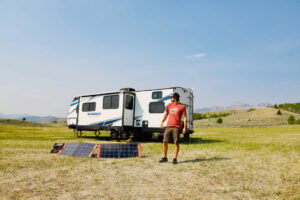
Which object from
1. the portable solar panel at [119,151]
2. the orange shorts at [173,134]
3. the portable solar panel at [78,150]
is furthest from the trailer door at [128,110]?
the orange shorts at [173,134]

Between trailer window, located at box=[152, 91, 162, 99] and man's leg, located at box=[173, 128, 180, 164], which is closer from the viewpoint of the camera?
man's leg, located at box=[173, 128, 180, 164]

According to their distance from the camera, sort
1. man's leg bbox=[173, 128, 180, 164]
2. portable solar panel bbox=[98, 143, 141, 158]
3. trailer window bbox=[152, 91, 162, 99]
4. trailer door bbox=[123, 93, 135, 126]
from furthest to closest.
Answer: trailer door bbox=[123, 93, 135, 126] → trailer window bbox=[152, 91, 162, 99] → portable solar panel bbox=[98, 143, 141, 158] → man's leg bbox=[173, 128, 180, 164]

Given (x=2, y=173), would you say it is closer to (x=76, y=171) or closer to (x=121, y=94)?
(x=76, y=171)

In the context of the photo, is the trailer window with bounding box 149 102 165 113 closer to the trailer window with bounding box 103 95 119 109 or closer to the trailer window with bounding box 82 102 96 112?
the trailer window with bounding box 103 95 119 109

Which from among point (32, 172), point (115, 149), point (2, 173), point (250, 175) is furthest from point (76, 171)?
point (250, 175)

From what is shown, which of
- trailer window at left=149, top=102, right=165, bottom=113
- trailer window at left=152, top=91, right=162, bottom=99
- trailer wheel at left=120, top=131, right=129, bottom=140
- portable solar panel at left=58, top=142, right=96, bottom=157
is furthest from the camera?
trailer wheel at left=120, top=131, right=129, bottom=140

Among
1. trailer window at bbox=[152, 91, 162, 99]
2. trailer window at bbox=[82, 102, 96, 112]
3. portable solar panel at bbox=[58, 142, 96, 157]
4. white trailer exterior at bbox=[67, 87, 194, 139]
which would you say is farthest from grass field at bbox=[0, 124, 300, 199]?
trailer window at bbox=[82, 102, 96, 112]

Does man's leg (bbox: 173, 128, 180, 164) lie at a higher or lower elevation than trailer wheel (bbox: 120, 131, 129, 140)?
higher

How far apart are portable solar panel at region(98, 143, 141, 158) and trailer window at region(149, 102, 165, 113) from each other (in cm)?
502

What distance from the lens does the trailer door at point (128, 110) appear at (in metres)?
13.6

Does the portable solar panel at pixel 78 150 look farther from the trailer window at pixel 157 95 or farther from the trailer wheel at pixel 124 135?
the trailer window at pixel 157 95

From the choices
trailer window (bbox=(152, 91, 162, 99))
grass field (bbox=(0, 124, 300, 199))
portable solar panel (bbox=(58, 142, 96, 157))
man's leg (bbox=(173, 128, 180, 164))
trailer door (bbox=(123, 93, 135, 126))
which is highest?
trailer window (bbox=(152, 91, 162, 99))

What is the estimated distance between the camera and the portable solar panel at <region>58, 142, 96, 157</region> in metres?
7.79

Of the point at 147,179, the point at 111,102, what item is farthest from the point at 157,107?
the point at 147,179
